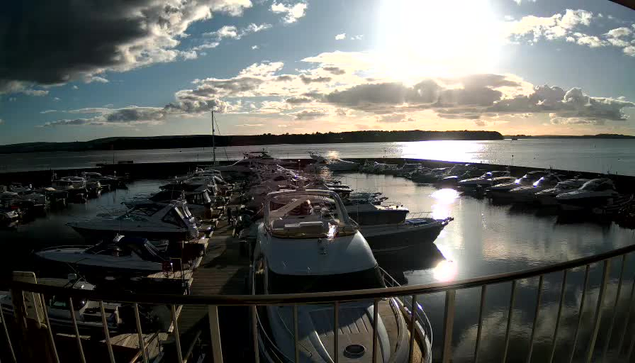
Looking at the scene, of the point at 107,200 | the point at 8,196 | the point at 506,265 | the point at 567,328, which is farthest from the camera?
the point at 107,200

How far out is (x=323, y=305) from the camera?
19.5ft

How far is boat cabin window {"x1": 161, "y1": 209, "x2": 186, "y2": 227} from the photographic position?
53.8ft

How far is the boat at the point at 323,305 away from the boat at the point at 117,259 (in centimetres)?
587

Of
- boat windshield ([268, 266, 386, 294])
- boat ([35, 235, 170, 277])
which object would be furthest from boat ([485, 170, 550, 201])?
boat windshield ([268, 266, 386, 294])

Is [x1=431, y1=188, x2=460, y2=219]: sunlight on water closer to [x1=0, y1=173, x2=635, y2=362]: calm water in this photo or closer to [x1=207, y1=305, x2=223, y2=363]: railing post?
[x1=0, y1=173, x2=635, y2=362]: calm water

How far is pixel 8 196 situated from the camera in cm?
3159

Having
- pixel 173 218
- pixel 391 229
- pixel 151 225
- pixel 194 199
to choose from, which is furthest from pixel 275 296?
pixel 194 199

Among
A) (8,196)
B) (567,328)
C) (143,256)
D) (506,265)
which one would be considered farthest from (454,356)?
(8,196)

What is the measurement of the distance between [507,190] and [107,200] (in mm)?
38875

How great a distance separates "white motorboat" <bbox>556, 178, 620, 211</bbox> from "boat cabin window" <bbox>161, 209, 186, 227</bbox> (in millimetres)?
27302

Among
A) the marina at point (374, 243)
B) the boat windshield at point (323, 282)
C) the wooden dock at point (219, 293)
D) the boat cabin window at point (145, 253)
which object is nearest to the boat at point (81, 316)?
the marina at point (374, 243)

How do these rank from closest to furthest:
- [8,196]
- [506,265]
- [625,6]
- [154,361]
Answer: [625,6], [154,361], [506,265], [8,196]

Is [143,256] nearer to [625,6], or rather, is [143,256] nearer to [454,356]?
[454,356]

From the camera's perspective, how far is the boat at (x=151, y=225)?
16.4 meters
